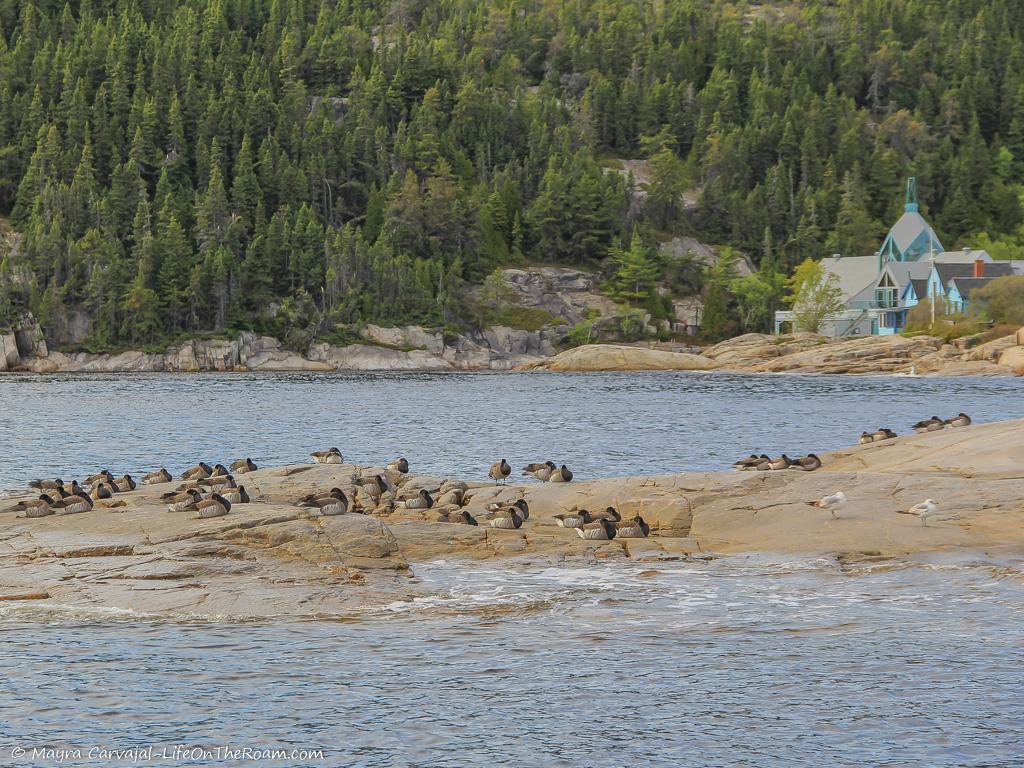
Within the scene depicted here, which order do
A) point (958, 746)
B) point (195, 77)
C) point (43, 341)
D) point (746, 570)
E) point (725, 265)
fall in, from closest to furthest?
point (958, 746), point (746, 570), point (43, 341), point (725, 265), point (195, 77)

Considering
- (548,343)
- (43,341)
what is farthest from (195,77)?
(548,343)

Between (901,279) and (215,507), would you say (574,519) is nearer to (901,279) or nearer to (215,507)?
Result: (215,507)

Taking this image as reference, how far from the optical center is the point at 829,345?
124500mm

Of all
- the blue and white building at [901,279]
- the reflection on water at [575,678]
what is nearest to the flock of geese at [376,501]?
the reflection on water at [575,678]

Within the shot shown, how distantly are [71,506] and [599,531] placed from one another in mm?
12708

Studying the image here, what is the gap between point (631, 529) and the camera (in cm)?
2633

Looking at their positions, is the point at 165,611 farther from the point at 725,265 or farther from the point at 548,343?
the point at 725,265

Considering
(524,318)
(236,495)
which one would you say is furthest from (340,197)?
(236,495)

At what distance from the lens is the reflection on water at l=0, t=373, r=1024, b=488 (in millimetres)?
48094

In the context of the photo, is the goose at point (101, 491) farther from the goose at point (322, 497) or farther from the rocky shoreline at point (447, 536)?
the goose at point (322, 497)

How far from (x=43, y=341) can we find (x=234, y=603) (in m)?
126

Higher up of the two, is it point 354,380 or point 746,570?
point 746,570

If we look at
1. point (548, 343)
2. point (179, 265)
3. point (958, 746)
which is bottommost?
point (548, 343)

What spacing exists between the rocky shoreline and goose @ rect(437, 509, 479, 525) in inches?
17.8
